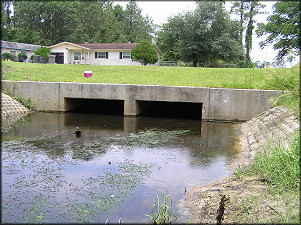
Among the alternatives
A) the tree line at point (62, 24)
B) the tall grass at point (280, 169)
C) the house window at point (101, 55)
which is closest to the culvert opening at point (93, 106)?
the tall grass at point (280, 169)

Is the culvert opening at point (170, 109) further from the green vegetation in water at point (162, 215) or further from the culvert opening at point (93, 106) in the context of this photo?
the green vegetation in water at point (162, 215)

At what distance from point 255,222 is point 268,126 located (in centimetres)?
662

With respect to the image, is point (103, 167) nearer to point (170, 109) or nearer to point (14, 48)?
point (170, 109)

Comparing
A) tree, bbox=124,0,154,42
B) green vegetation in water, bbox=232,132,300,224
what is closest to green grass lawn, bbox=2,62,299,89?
green vegetation in water, bbox=232,132,300,224

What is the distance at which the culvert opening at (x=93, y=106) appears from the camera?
52.2ft

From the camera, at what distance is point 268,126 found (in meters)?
10.5

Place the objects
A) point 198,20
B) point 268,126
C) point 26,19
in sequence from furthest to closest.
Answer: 1. point 26,19
2. point 198,20
3. point 268,126

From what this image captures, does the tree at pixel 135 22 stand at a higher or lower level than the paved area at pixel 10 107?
higher

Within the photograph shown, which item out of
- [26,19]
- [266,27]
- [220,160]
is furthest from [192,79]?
[26,19]

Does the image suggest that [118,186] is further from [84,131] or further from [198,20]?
[198,20]

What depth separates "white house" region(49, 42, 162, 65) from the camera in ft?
120

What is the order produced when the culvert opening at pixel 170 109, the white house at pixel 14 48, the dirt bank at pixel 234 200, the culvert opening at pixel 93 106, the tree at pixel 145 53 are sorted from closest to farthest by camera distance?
the dirt bank at pixel 234 200
the culvert opening at pixel 93 106
the culvert opening at pixel 170 109
the tree at pixel 145 53
the white house at pixel 14 48

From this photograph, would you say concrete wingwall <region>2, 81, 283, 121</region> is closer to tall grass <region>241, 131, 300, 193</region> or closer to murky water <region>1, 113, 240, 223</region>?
murky water <region>1, 113, 240, 223</region>

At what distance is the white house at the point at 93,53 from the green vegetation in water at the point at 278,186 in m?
30.5
